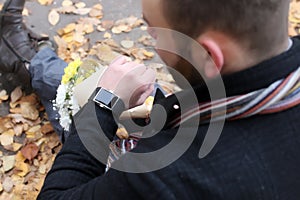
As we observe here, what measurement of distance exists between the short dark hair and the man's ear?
19 mm

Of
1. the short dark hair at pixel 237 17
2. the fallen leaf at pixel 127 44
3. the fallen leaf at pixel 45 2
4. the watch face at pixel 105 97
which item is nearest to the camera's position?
the short dark hair at pixel 237 17

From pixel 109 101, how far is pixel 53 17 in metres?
1.19

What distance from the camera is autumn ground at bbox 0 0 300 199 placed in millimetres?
1709

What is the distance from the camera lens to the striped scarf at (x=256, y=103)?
74 cm

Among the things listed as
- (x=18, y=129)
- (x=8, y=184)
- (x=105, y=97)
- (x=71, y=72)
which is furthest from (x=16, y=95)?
(x=105, y=97)

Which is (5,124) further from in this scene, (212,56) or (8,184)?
(212,56)

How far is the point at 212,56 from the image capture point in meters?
0.76

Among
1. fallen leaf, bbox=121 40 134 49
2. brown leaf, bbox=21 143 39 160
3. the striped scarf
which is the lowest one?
brown leaf, bbox=21 143 39 160

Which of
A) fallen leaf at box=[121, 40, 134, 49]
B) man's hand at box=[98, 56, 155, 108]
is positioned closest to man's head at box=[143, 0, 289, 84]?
man's hand at box=[98, 56, 155, 108]

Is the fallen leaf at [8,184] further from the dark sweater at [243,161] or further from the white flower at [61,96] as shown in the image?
the dark sweater at [243,161]

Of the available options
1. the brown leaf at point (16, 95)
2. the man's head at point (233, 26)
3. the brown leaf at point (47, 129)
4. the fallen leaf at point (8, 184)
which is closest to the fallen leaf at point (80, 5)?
the brown leaf at point (16, 95)

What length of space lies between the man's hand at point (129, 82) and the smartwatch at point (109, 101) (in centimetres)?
1

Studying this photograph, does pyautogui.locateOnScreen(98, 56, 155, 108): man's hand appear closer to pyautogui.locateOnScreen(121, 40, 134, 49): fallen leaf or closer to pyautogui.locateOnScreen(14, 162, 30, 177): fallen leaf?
pyautogui.locateOnScreen(14, 162, 30, 177): fallen leaf

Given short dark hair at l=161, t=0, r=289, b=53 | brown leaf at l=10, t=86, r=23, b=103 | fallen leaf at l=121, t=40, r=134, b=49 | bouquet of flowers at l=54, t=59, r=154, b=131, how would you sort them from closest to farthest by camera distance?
1. short dark hair at l=161, t=0, r=289, b=53
2. bouquet of flowers at l=54, t=59, r=154, b=131
3. brown leaf at l=10, t=86, r=23, b=103
4. fallen leaf at l=121, t=40, r=134, b=49
